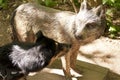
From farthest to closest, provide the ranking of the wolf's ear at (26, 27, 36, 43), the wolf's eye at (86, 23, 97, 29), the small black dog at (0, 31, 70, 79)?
1. the wolf's ear at (26, 27, 36, 43)
2. the wolf's eye at (86, 23, 97, 29)
3. the small black dog at (0, 31, 70, 79)

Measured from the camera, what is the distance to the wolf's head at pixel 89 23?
3010 millimetres

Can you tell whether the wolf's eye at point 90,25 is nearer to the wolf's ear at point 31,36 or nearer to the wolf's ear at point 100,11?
the wolf's ear at point 100,11

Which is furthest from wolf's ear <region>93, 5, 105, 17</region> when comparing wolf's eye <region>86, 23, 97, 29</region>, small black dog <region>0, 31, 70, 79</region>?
small black dog <region>0, 31, 70, 79</region>

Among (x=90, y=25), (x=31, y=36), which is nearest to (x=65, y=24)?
(x=90, y=25)

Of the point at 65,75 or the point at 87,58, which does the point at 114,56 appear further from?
the point at 65,75

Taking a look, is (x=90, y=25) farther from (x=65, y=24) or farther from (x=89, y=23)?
(x=65, y=24)

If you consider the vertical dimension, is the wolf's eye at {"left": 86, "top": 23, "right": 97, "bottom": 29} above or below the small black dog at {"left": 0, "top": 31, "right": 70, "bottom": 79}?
above

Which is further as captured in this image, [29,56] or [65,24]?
[65,24]

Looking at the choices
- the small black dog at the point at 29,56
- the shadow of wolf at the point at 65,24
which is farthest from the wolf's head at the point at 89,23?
the small black dog at the point at 29,56

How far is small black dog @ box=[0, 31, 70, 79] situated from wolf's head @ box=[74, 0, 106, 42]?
2.28 feet

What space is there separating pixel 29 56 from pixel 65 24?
3.79 ft

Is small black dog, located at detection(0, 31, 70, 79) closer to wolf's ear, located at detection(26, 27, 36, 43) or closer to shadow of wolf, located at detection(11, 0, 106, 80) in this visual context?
shadow of wolf, located at detection(11, 0, 106, 80)

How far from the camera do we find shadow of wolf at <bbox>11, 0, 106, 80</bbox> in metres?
3.05

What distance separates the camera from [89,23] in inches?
117
